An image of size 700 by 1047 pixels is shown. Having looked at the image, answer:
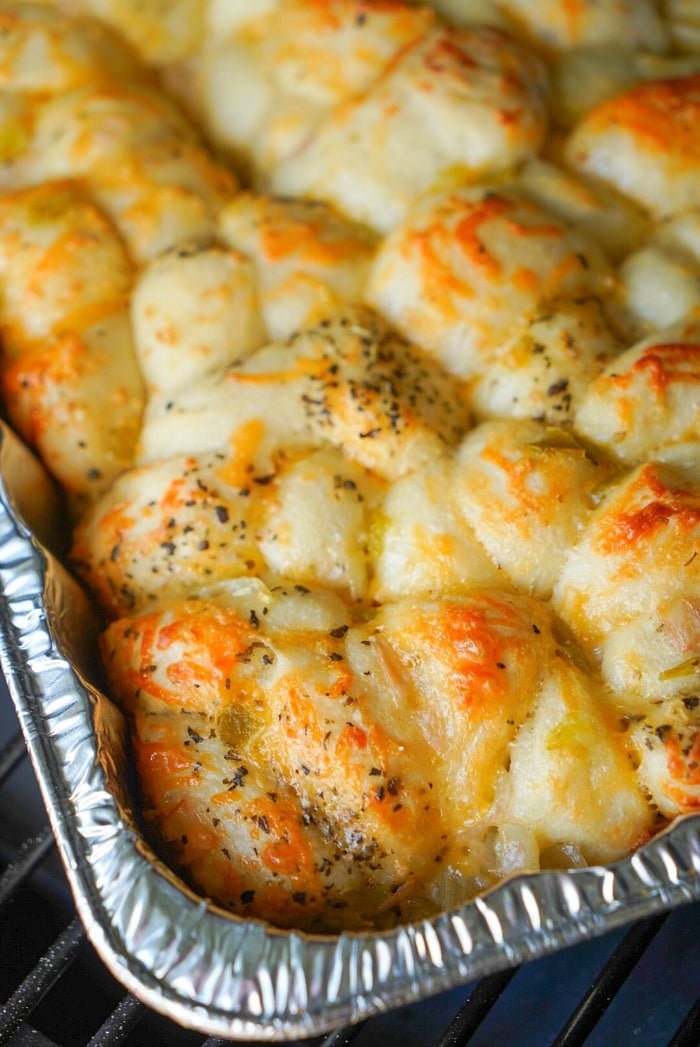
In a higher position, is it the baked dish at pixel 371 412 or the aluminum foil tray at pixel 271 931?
the baked dish at pixel 371 412

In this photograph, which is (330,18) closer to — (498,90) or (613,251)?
(498,90)

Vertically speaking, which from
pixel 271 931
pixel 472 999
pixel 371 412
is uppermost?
pixel 371 412

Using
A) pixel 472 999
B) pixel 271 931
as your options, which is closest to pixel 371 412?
pixel 271 931

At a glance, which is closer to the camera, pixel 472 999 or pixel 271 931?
pixel 271 931

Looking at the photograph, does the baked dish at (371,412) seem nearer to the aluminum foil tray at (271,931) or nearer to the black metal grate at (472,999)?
the aluminum foil tray at (271,931)

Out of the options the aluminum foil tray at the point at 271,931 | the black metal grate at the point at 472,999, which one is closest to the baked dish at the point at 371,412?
the aluminum foil tray at the point at 271,931

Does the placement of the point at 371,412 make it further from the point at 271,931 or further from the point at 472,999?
the point at 472,999
